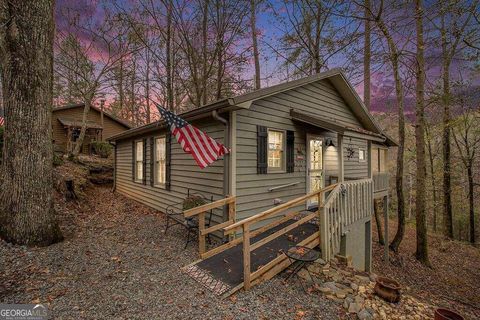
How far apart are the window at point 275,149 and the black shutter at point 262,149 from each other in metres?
0.34

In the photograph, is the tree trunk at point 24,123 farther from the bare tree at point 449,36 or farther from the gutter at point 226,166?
the bare tree at point 449,36

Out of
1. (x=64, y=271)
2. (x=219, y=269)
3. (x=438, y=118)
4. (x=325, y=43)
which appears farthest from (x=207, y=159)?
(x=438, y=118)

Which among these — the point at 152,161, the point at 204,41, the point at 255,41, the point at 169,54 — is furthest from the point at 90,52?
the point at 152,161

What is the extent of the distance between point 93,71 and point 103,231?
11.5m

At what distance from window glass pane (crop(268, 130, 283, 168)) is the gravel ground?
2884 millimetres

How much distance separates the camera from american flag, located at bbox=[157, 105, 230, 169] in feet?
15.0

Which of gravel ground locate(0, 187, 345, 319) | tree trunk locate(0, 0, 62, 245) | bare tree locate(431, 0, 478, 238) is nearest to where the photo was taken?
gravel ground locate(0, 187, 345, 319)

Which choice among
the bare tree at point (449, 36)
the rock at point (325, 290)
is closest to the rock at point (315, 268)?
the rock at point (325, 290)

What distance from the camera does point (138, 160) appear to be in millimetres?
9688

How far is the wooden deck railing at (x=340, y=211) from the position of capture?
4.61 m

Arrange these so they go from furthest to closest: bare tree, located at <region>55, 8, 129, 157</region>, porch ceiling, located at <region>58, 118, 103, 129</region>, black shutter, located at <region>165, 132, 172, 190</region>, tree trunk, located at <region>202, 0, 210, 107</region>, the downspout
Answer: porch ceiling, located at <region>58, 118, 103, 129</region>
bare tree, located at <region>55, 8, 129, 157</region>
tree trunk, located at <region>202, 0, 210, 107</region>
black shutter, located at <region>165, 132, 172, 190</region>
the downspout

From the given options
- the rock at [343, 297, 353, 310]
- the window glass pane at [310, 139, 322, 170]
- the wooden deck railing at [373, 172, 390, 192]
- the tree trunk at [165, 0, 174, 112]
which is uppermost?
the tree trunk at [165, 0, 174, 112]

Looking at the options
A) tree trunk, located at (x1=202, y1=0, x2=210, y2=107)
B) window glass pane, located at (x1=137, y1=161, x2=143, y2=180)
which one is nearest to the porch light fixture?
window glass pane, located at (x1=137, y1=161, x2=143, y2=180)

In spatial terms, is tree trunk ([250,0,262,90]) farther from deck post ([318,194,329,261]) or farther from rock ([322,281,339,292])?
rock ([322,281,339,292])
